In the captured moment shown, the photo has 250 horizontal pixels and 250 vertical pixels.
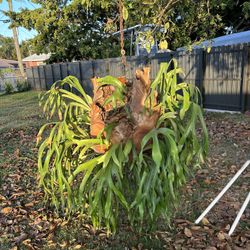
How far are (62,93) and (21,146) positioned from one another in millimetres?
3154

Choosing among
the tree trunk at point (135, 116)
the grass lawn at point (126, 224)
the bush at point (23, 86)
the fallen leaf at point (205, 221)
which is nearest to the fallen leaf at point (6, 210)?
the grass lawn at point (126, 224)

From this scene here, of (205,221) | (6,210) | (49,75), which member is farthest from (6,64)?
(205,221)

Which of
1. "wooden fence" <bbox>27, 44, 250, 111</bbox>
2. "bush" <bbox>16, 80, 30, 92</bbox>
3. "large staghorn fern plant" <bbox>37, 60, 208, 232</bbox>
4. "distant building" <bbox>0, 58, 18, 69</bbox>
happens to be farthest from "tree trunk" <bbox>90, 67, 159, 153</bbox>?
"distant building" <bbox>0, 58, 18, 69</bbox>

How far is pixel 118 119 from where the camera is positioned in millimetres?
1943

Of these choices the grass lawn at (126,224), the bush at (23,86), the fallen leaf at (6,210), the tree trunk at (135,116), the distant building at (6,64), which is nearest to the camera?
the tree trunk at (135,116)

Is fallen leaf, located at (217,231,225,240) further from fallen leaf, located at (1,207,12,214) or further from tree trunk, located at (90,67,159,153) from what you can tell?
fallen leaf, located at (1,207,12,214)

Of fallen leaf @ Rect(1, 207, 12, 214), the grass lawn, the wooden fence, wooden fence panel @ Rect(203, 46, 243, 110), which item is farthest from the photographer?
wooden fence panel @ Rect(203, 46, 243, 110)

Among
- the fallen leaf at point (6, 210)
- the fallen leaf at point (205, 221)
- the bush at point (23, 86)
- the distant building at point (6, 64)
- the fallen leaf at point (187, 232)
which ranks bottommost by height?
the fallen leaf at point (205, 221)

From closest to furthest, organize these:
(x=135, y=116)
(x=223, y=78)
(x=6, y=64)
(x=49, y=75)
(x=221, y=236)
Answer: (x=135, y=116), (x=221, y=236), (x=223, y=78), (x=49, y=75), (x=6, y=64)

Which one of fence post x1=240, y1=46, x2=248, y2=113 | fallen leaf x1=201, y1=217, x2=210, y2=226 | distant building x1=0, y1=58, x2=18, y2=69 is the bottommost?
fallen leaf x1=201, y1=217, x2=210, y2=226

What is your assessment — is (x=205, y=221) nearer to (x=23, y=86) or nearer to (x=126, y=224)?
(x=126, y=224)

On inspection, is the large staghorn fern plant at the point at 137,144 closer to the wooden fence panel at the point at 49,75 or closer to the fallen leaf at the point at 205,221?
the fallen leaf at the point at 205,221

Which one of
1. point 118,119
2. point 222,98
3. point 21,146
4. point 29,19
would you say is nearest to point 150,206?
point 118,119

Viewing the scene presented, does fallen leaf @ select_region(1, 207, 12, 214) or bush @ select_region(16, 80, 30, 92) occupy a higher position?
bush @ select_region(16, 80, 30, 92)
